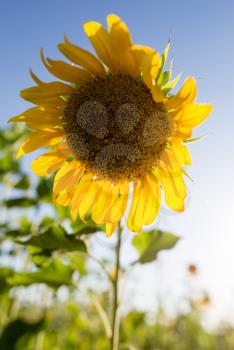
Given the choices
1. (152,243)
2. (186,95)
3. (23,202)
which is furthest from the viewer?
(23,202)

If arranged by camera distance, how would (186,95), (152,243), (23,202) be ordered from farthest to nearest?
1. (23,202)
2. (152,243)
3. (186,95)

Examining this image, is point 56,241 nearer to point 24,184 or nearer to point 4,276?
point 4,276

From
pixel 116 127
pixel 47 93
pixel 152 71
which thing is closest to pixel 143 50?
pixel 152 71

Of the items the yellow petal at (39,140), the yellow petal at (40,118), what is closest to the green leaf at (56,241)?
the yellow petal at (39,140)

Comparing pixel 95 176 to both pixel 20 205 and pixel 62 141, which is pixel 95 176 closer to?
pixel 62 141

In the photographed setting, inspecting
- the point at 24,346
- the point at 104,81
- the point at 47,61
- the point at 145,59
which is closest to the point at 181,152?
the point at 145,59

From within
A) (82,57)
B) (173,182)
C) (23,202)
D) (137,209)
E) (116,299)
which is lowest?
(116,299)

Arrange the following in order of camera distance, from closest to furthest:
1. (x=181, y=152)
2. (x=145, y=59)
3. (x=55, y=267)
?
(x=145, y=59) → (x=181, y=152) → (x=55, y=267)

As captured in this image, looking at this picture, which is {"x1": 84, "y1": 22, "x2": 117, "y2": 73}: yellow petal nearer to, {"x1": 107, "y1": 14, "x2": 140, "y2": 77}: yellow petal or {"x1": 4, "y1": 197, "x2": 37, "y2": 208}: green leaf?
{"x1": 107, "y1": 14, "x2": 140, "y2": 77}: yellow petal
